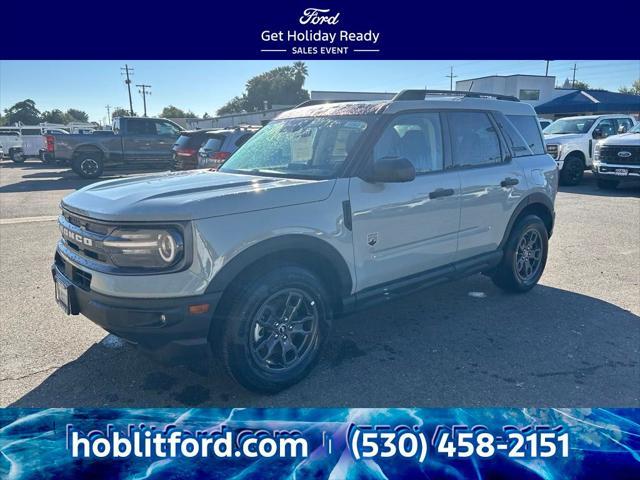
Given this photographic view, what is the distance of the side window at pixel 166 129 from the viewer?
58.7 feet

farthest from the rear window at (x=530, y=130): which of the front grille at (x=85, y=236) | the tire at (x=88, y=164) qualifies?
the tire at (x=88, y=164)

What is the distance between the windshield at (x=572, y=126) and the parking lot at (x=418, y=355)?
388 inches

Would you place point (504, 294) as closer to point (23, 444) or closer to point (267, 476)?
point (267, 476)

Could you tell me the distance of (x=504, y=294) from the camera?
5.11 meters

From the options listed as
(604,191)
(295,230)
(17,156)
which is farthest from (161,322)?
(17,156)

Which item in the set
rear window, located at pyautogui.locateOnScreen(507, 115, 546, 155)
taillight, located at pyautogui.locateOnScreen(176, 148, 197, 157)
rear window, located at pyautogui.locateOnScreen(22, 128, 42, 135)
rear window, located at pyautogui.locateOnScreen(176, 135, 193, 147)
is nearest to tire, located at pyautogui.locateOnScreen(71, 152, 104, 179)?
rear window, located at pyautogui.locateOnScreen(176, 135, 193, 147)

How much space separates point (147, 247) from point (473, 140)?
3.09 meters

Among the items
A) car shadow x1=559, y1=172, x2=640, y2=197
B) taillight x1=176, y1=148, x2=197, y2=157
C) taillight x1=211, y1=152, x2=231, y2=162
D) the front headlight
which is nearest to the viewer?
the front headlight

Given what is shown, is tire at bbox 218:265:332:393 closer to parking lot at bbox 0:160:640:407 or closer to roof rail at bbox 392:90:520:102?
parking lot at bbox 0:160:640:407

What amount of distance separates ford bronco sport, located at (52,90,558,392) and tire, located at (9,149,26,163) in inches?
1179

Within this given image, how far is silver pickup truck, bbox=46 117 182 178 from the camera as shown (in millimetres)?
16609

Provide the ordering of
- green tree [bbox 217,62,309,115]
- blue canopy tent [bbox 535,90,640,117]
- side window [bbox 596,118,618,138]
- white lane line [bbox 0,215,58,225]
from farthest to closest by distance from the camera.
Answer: green tree [bbox 217,62,309,115] < blue canopy tent [bbox 535,90,640,117] < side window [bbox 596,118,618,138] < white lane line [bbox 0,215,58,225]

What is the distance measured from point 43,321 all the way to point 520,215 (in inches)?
183

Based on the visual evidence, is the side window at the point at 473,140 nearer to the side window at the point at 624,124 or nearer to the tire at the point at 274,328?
the tire at the point at 274,328
